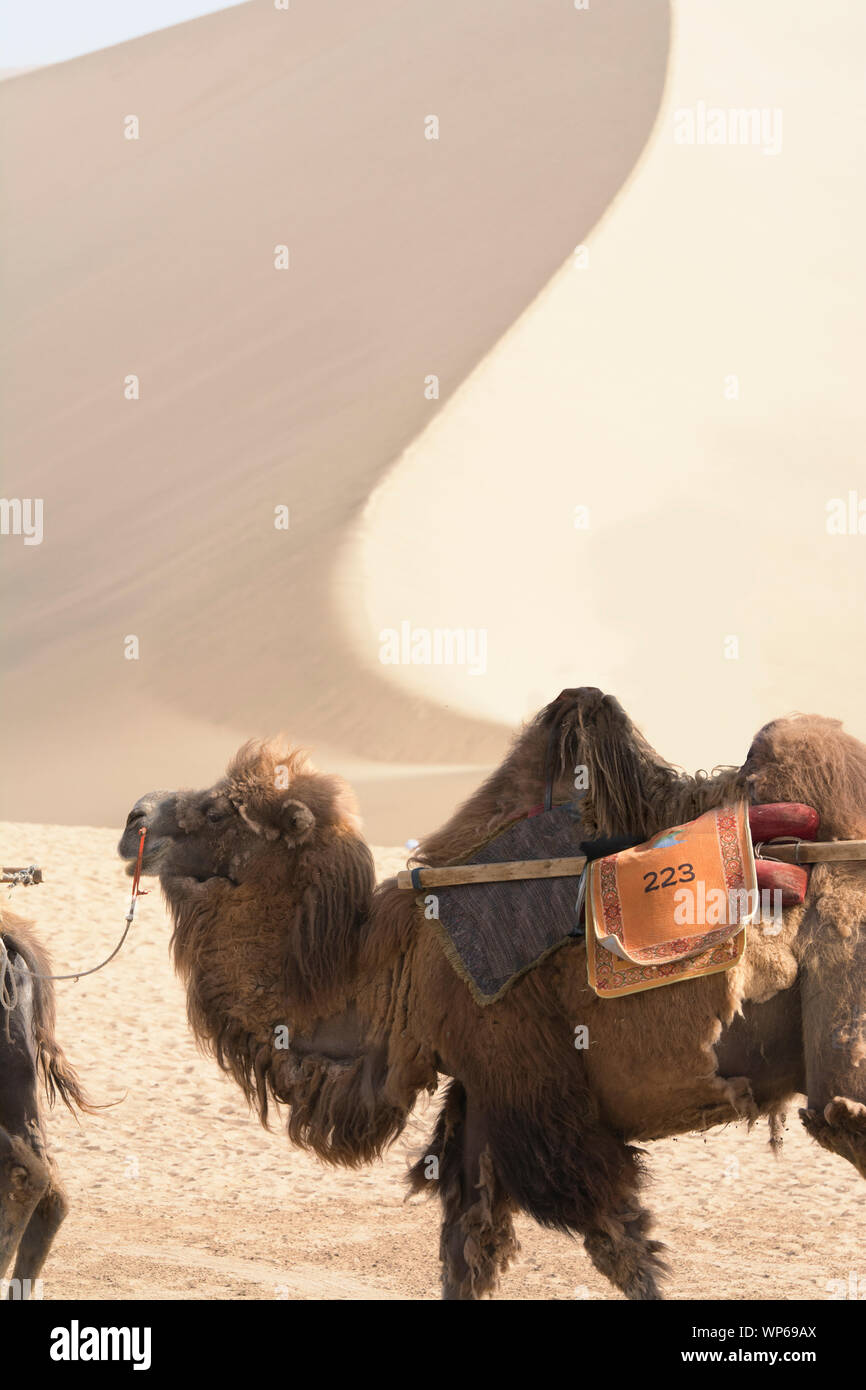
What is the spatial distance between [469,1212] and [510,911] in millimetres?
897

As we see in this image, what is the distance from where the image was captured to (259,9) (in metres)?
59.2

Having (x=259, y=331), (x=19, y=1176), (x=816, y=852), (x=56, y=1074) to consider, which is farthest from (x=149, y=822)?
(x=259, y=331)

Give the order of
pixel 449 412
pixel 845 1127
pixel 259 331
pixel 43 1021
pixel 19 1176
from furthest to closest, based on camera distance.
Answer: pixel 259 331 → pixel 449 412 → pixel 43 1021 → pixel 19 1176 → pixel 845 1127

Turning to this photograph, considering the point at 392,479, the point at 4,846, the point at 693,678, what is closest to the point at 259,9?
the point at 392,479

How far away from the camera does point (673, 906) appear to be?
437 cm

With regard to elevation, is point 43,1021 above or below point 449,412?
below

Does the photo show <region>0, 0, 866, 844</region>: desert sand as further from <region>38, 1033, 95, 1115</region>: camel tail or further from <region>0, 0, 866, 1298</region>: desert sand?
<region>38, 1033, 95, 1115</region>: camel tail

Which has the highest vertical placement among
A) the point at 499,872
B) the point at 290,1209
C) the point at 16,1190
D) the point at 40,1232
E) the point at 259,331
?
the point at 259,331

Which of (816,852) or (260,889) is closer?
(816,852)

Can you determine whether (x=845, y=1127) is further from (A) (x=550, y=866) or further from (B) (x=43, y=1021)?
(B) (x=43, y=1021)

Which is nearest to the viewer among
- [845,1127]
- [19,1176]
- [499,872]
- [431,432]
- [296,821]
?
[845,1127]

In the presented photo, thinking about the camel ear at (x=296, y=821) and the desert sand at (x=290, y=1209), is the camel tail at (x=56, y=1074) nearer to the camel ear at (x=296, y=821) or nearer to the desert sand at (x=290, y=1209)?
the desert sand at (x=290, y=1209)

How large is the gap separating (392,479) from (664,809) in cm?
2437

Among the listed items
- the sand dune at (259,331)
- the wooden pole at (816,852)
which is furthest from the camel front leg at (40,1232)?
the sand dune at (259,331)
